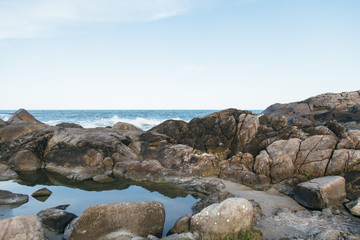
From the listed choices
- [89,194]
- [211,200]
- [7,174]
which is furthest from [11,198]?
[211,200]

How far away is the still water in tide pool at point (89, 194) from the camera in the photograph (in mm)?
11547

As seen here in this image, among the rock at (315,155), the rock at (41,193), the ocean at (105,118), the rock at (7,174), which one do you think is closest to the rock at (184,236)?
the rock at (41,193)

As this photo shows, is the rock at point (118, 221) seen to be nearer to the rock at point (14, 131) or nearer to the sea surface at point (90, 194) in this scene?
the sea surface at point (90, 194)

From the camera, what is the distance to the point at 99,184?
15.8 meters

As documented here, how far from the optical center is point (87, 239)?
8.63m

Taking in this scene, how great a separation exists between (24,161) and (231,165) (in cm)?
1587

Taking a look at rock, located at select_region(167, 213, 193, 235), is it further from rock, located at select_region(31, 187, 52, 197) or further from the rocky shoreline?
rock, located at select_region(31, 187, 52, 197)

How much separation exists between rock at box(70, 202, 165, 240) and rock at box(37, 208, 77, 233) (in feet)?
4.23

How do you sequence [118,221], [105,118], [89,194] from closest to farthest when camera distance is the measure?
[118,221], [89,194], [105,118]

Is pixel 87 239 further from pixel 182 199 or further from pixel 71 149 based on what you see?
pixel 71 149

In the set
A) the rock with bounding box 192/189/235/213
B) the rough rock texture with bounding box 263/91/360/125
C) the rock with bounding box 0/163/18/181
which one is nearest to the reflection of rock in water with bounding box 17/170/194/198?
the rock with bounding box 0/163/18/181

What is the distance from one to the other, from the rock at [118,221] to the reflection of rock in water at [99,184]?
4.25 m

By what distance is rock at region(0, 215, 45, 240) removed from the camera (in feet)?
25.3

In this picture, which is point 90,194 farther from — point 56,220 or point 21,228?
point 21,228
